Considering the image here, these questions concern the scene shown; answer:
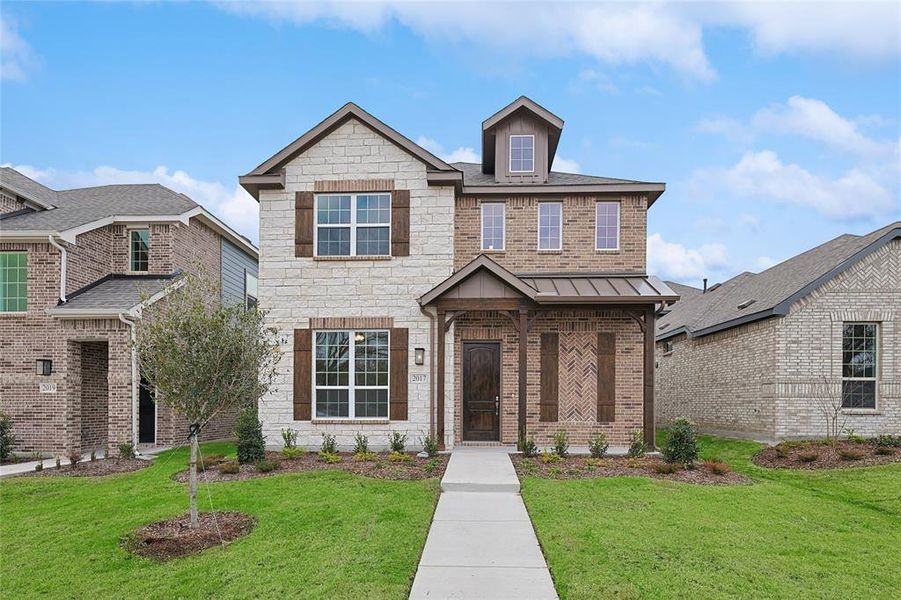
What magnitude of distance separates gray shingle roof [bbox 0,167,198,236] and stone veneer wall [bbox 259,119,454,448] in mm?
4231

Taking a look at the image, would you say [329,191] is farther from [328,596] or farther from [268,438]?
[328,596]

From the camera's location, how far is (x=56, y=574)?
564cm

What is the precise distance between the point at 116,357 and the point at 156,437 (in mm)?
2629

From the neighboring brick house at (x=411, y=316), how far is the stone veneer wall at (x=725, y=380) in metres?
3.46

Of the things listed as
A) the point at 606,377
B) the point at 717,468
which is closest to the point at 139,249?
the point at 606,377

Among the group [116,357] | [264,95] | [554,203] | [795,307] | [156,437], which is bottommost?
[156,437]

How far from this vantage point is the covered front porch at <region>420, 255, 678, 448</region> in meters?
12.7

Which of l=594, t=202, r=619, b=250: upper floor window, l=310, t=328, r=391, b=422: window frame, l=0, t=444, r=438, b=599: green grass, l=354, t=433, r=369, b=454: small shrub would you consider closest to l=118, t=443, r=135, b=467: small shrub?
l=0, t=444, r=438, b=599: green grass

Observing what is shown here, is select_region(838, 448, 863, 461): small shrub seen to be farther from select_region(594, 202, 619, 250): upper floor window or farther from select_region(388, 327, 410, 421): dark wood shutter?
select_region(388, 327, 410, 421): dark wood shutter

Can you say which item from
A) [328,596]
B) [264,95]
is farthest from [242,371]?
[264,95]

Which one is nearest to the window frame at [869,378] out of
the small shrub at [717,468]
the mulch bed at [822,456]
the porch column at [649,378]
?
the mulch bed at [822,456]

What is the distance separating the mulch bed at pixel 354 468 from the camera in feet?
31.9

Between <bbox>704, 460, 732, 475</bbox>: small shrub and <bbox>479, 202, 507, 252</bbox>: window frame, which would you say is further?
<bbox>479, 202, 507, 252</bbox>: window frame

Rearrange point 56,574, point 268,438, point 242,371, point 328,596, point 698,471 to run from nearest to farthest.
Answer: point 328,596
point 56,574
point 242,371
point 698,471
point 268,438
